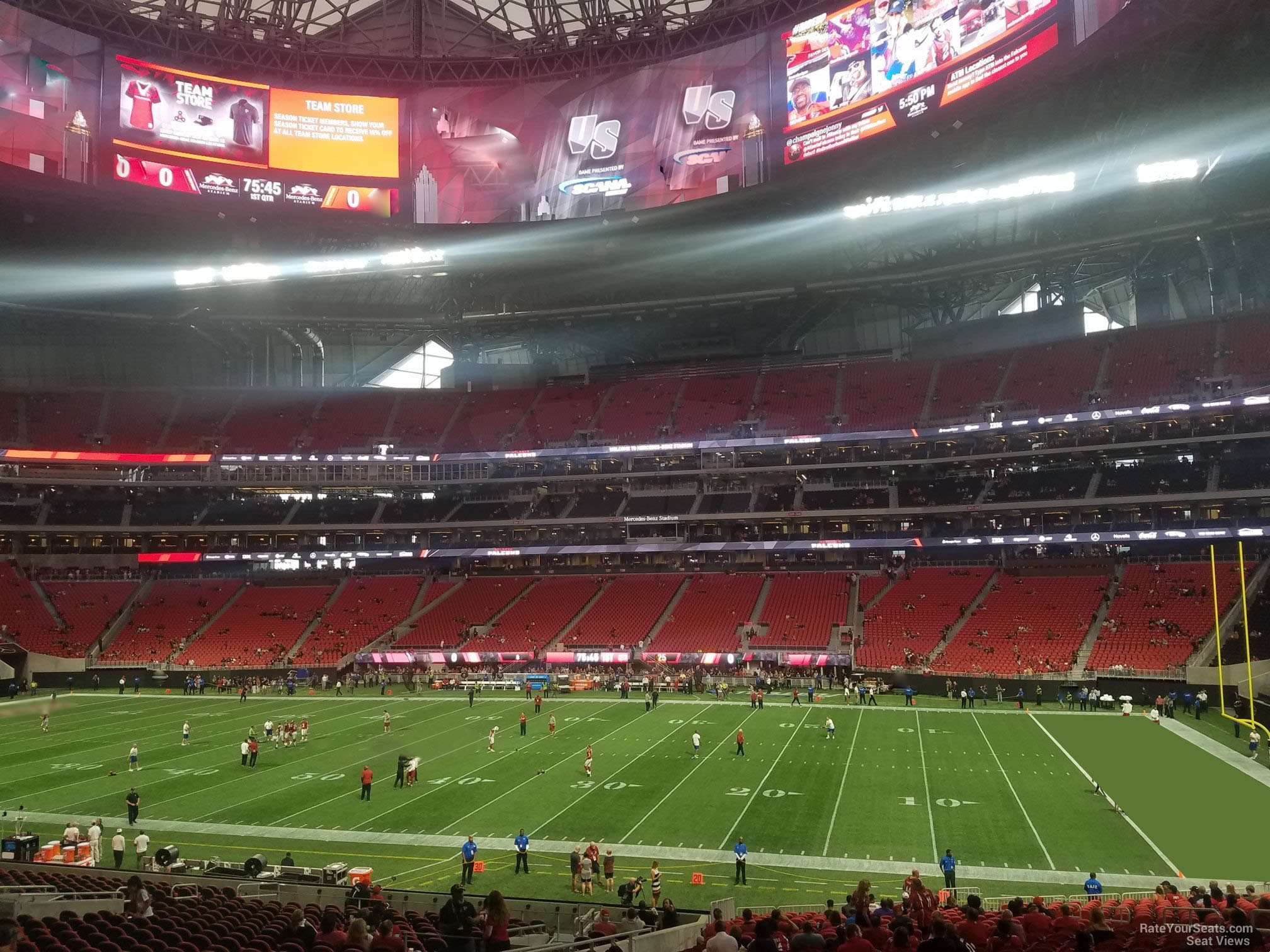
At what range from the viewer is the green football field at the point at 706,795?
19531mm

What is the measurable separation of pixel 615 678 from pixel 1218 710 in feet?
90.1

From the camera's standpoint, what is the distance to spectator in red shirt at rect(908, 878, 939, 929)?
1161cm

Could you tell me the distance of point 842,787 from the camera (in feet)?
85.1

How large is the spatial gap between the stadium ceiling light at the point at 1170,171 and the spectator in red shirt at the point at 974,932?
43.0 metres

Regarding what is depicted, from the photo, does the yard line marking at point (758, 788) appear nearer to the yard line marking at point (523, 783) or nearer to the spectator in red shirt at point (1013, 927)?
the yard line marking at point (523, 783)

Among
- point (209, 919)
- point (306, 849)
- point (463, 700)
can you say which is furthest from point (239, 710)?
point (209, 919)

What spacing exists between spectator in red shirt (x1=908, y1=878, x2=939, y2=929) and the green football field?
409cm

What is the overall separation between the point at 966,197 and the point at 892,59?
308 inches

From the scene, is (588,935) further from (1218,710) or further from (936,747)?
(1218,710)

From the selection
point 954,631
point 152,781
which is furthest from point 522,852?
point 954,631

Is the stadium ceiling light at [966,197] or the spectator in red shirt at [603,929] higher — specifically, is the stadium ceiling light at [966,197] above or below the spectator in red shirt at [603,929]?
above

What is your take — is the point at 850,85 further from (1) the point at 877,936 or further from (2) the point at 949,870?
(1) the point at 877,936

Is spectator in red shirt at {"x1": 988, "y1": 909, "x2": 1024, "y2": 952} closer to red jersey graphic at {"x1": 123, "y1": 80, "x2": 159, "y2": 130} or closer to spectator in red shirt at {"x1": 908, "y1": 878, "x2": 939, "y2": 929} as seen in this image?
spectator in red shirt at {"x1": 908, "y1": 878, "x2": 939, "y2": 929}

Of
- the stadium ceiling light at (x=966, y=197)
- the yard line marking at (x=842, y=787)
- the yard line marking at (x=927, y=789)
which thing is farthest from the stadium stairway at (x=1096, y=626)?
the stadium ceiling light at (x=966, y=197)
